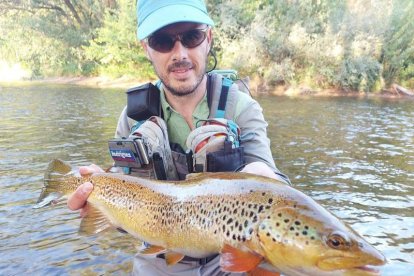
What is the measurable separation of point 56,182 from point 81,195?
0.29 m

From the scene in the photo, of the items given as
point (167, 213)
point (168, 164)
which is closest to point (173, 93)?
point (168, 164)

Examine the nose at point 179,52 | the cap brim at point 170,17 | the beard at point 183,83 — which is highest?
the cap brim at point 170,17

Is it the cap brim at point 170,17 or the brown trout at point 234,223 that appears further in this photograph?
the cap brim at point 170,17

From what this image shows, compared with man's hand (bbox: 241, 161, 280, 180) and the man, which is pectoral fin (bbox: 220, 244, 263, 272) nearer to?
man's hand (bbox: 241, 161, 280, 180)

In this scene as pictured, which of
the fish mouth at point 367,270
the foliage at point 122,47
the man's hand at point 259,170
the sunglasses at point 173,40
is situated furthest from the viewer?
the foliage at point 122,47

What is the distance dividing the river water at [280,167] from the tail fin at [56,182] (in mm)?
1697

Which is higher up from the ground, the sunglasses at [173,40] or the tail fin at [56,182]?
the sunglasses at [173,40]

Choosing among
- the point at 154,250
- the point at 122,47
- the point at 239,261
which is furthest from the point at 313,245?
the point at 122,47

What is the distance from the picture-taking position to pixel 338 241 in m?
1.76

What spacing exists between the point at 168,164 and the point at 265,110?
13.4 meters

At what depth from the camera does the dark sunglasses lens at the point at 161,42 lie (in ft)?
9.16

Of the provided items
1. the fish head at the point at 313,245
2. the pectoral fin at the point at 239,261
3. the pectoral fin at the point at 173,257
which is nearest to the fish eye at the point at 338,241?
the fish head at the point at 313,245

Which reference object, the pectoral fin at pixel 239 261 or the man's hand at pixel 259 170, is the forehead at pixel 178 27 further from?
the pectoral fin at pixel 239 261

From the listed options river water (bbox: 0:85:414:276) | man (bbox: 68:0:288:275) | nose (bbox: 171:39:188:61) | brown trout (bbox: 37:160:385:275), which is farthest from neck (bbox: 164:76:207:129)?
river water (bbox: 0:85:414:276)
